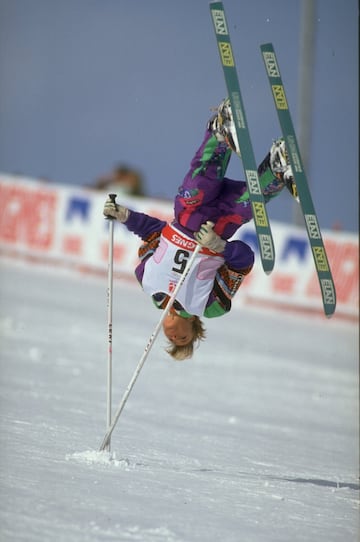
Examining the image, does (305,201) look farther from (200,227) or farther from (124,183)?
(124,183)

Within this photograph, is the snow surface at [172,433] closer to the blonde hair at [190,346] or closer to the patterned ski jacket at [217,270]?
the blonde hair at [190,346]

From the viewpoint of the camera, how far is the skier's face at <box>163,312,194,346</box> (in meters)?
5.58

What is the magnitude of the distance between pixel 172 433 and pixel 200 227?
1444 millimetres

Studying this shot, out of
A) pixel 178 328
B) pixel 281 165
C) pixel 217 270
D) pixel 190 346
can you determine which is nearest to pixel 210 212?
pixel 217 270

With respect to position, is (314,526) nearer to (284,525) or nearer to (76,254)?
(284,525)

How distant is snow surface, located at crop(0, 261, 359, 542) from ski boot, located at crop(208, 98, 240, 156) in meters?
1.68

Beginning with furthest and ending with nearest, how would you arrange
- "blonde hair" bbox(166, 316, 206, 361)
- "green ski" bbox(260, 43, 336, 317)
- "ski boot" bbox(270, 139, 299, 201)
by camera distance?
"blonde hair" bbox(166, 316, 206, 361) → "ski boot" bbox(270, 139, 299, 201) → "green ski" bbox(260, 43, 336, 317)

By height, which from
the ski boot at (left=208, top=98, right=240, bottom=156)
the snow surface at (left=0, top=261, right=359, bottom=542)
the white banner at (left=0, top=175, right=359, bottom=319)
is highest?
the ski boot at (left=208, top=98, right=240, bottom=156)

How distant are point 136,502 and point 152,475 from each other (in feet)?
1.97

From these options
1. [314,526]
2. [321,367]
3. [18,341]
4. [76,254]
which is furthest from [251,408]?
[76,254]

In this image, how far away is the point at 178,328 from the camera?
18.4 ft

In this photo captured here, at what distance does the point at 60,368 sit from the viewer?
7.99 meters

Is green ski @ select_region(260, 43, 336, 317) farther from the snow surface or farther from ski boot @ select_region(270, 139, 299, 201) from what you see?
the snow surface

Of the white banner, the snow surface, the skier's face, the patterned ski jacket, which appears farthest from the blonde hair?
the white banner
